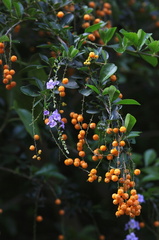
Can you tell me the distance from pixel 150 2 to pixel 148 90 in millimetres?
633

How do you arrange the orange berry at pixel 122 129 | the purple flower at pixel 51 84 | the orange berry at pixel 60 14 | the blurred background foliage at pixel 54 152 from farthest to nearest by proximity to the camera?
1. the blurred background foliage at pixel 54 152
2. the orange berry at pixel 60 14
3. the purple flower at pixel 51 84
4. the orange berry at pixel 122 129

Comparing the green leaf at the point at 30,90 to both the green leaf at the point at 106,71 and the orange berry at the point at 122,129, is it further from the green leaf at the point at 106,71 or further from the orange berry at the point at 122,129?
the orange berry at the point at 122,129

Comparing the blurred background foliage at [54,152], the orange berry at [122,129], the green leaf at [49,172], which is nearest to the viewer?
the orange berry at [122,129]

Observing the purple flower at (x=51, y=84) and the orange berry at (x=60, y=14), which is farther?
the orange berry at (x=60, y=14)

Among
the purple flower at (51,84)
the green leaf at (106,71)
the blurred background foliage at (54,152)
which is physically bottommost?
the blurred background foliage at (54,152)

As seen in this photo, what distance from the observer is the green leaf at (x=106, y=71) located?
138cm

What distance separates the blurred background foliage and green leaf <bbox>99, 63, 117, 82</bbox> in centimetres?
22

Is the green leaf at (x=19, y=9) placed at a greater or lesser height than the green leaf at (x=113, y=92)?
greater

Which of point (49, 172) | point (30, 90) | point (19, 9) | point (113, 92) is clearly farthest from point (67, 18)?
point (49, 172)

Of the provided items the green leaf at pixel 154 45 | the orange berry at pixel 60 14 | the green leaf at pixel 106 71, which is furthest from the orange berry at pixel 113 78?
the orange berry at pixel 60 14

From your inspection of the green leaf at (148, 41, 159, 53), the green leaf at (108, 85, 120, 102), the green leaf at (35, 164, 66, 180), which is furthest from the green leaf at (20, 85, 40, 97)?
the green leaf at (35, 164, 66, 180)

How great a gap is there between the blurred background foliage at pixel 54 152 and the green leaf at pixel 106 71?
22 centimetres

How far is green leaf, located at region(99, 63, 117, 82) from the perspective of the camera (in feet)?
4.52

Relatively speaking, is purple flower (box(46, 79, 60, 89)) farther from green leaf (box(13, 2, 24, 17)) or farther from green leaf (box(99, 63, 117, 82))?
green leaf (box(13, 2, 24, 17))
